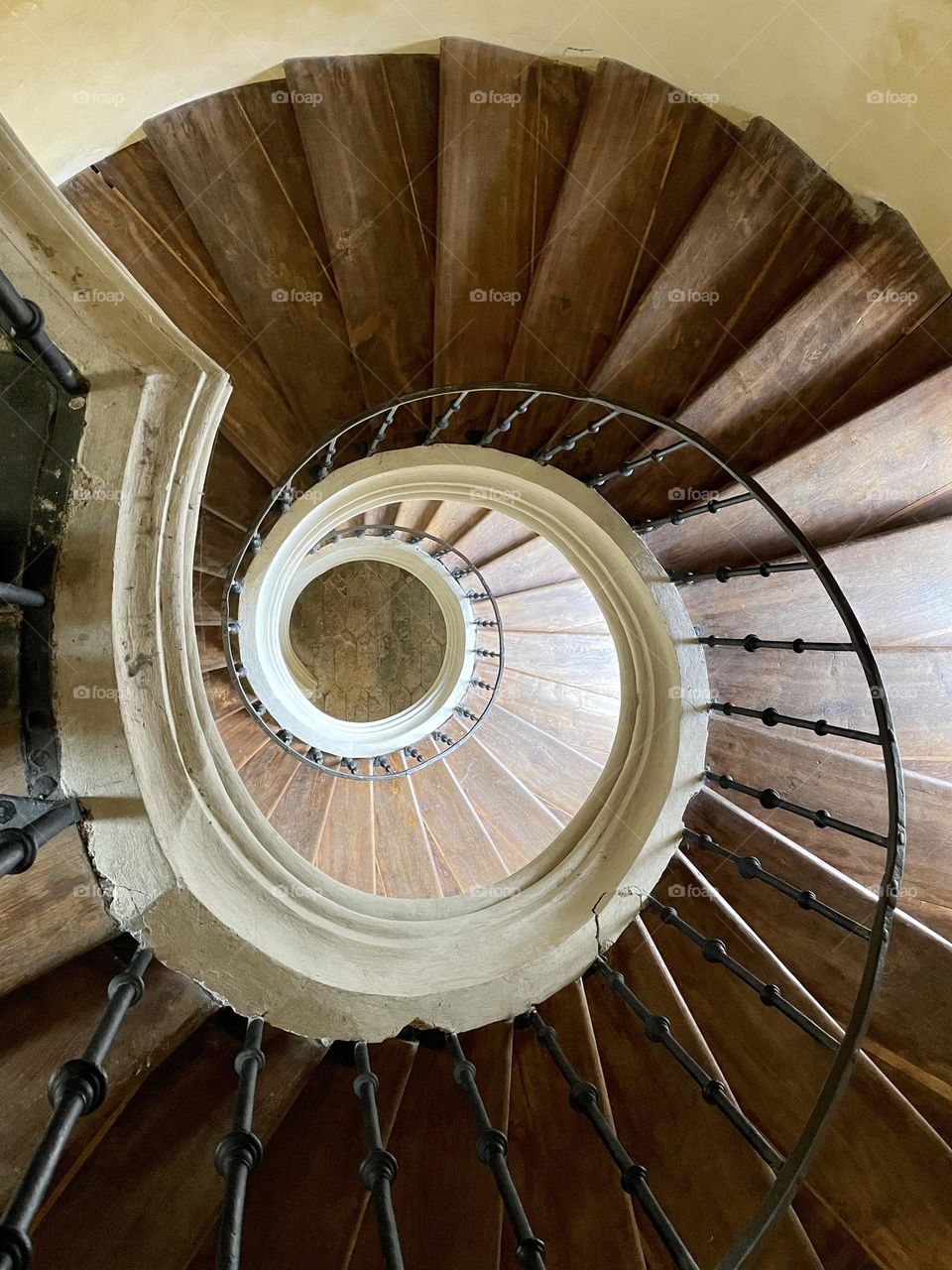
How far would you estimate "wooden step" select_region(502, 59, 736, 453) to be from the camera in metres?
2.89

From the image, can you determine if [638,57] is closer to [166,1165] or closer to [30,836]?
[30,836]

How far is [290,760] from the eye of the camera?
209 inches

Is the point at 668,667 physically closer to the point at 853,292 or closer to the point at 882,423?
the point at 882,423

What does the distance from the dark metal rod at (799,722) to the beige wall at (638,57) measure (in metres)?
1.81

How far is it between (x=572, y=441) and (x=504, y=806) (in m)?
4.02

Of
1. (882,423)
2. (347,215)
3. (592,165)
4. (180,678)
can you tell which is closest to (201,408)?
(180,678)

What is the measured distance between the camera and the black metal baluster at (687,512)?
284cm

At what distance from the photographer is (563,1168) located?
7.00 ft

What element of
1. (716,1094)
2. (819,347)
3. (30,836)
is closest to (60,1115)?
(30,836)

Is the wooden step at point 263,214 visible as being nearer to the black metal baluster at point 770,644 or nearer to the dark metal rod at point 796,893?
the black metal baluster at point 770,644

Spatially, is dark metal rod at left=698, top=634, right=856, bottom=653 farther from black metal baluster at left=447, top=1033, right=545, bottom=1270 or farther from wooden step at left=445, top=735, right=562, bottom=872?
wooden step at left=445, top=735, right=562, bottom=872

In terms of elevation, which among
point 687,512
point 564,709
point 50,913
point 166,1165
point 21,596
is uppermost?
point 687,512

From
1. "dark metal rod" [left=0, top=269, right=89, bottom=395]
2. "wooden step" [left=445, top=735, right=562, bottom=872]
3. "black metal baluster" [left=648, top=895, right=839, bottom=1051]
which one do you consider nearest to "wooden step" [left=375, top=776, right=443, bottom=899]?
"wooden step" [left=445, top=735, right=562, bottom=872]

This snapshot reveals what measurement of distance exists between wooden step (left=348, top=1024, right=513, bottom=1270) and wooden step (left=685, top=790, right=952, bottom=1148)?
120 cm
